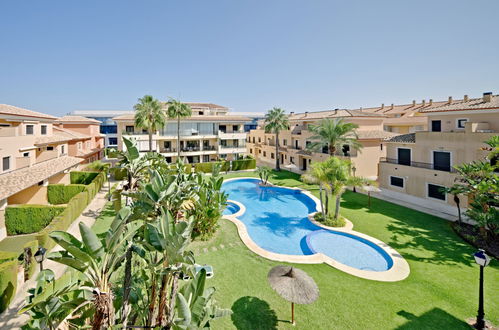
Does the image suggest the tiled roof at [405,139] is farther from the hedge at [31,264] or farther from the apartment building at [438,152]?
the hedge at [31,264]

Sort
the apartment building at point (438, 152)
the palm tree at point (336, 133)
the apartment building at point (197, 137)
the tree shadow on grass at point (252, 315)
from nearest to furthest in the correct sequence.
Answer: the tree shadow on grass at point (252, 315)
the apartment building at point (438, 152)
the palm tree at point (336, 133)
the apartment building at point (197, 137)

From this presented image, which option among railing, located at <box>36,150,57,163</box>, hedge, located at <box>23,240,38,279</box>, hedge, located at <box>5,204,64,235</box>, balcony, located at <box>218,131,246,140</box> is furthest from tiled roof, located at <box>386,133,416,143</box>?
railing, located at <box>36,150,57,163</box>

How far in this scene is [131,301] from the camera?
691cm

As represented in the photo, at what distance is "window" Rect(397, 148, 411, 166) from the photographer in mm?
28034

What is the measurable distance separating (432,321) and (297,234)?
11.0 m

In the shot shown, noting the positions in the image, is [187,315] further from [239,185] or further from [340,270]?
[239,185]

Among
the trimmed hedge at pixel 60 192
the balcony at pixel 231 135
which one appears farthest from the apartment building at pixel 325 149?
the trimmed hedge at pixel 60 192

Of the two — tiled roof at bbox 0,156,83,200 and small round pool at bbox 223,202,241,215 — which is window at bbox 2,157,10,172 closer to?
tiled roof at bbox 0,156,83,200

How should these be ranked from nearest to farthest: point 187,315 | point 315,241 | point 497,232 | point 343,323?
point 187,315 < point 343,323 < point 497,232 < point 315,241

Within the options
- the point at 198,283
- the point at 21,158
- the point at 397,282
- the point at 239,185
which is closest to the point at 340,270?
the point at 397,282

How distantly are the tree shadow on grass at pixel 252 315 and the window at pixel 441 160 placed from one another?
78.8ft

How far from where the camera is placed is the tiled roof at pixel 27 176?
1798 cm

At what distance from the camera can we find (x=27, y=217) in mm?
18391

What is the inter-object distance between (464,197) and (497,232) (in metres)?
7.48
